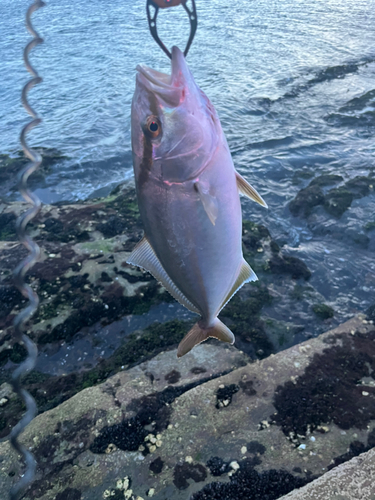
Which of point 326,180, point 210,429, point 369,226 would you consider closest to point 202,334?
point 210,429

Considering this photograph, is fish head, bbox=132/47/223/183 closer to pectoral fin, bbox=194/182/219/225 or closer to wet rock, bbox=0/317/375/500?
pectoral fin, bbox=194/182/219/225

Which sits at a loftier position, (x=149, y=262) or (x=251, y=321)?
(x=149, y=262)

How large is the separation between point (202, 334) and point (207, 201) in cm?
86

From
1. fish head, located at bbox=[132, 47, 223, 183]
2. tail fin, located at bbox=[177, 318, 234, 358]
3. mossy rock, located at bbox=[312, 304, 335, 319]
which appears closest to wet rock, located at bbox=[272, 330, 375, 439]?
mossy rock, located at bbox=[312, 304, 335, 319]

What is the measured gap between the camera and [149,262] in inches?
81.7

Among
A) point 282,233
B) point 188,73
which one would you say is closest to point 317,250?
point 282,233

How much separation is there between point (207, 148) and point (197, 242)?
0.44 m

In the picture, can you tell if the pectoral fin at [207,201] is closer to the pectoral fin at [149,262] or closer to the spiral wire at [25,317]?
the pectoral fin at [149,262]

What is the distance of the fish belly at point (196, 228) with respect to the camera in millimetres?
1735

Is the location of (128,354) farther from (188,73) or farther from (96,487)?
(188,73)

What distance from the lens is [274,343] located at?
4234mm

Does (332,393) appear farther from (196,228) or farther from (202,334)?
(196,228)

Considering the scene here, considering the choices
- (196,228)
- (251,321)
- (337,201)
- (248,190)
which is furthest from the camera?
(337,201)

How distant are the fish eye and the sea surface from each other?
379 centimetres
